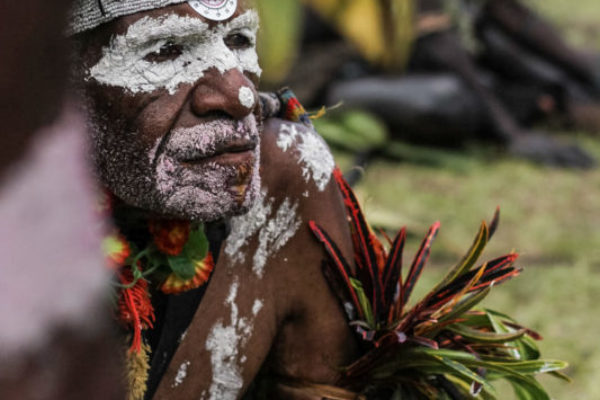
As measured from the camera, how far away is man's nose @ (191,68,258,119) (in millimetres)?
1035

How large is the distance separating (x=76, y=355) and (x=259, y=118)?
0.87 metres

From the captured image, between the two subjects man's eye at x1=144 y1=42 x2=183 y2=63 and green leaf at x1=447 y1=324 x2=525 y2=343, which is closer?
man's eye at x1=144 y1=42 x2=183 y2=63

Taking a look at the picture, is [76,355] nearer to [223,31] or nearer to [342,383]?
[223,31]

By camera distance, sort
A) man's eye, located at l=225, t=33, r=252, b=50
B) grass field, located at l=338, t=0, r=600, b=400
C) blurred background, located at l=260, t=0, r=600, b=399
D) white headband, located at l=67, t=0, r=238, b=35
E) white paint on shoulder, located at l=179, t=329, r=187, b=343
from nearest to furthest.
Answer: white headband, located at l=67, t=0, r=238, b=35
man's eye, located at l=225, t=33, r=252, b=50
white paint on shoulder, located at l=179, t=329, r=187, b=343
grass field, located at l=338, t=0, r=600, b=400
blurred background, located at l=260, t=0, r=600, b=399

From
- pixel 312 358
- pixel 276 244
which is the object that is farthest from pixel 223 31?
pixel 312 358

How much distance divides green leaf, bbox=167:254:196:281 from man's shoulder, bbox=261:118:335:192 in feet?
0.62

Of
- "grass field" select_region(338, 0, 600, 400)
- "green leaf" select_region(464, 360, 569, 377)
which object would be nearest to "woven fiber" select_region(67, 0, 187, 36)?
"green leaf" select_region(464, 360, 569, 377)

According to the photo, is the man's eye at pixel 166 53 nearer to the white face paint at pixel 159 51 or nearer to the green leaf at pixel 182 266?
the white face paint at pixel 159 51

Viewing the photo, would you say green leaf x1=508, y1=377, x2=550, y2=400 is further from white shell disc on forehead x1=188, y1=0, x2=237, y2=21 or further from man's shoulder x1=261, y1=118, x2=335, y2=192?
white shell disc on forehead x1=188, y1=0, x2=237, y2=21

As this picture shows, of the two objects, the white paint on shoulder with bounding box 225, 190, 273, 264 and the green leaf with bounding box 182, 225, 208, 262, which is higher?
the white paint on shoulder with bounding box 225, 190, 273, 264

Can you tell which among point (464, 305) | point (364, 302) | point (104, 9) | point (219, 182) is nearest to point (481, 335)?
point (464, 305)

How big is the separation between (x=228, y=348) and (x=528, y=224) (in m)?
2.73

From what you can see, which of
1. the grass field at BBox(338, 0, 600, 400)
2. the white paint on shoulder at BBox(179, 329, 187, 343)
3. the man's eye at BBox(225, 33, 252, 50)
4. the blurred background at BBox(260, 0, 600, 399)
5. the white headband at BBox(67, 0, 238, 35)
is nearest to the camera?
the white headband at BBox(67, 0, 238, 35)

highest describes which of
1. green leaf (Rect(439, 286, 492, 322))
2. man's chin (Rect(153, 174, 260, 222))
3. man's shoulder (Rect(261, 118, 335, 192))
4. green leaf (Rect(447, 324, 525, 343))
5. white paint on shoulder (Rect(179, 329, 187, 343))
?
man's shoulder (Rect(261, 118, 335, 192))
